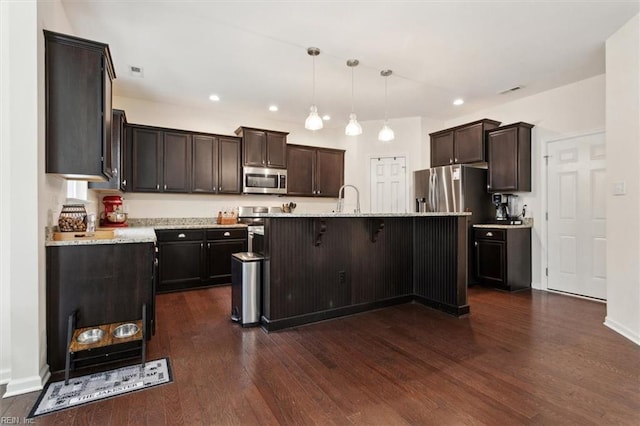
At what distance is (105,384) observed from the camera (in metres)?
2.03

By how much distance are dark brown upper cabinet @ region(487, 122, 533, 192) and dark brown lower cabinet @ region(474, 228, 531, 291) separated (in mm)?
687

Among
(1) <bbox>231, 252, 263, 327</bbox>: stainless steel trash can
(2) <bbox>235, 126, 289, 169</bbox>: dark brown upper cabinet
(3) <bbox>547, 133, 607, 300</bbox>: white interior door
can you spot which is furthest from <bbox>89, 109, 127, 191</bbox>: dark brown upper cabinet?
(3) <bbox>547, 133, 607, 300</bbox>: white interior door

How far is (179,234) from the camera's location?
4.47 metres

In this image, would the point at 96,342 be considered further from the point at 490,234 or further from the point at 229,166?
the point at 490,234

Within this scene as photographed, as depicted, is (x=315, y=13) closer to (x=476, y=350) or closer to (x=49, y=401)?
(x=476, y=350)

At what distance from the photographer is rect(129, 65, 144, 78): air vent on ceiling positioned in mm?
3758

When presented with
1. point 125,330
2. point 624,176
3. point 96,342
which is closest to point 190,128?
point 125,330

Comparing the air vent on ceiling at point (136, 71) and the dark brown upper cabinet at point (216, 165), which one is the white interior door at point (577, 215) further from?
the air vent on ceiling at point (136, 71)

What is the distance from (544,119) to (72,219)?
18.9 feet

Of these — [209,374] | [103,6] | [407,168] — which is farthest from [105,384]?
[407,168]

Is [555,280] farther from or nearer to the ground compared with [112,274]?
nearer to the ground

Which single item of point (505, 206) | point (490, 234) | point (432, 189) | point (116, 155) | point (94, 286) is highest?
point (116, 155)

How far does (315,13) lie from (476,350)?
3094mm

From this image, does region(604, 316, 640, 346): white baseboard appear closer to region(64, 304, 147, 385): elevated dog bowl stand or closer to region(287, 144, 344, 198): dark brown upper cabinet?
region(64, 304, 147, 385): elevated dog bowl stand
